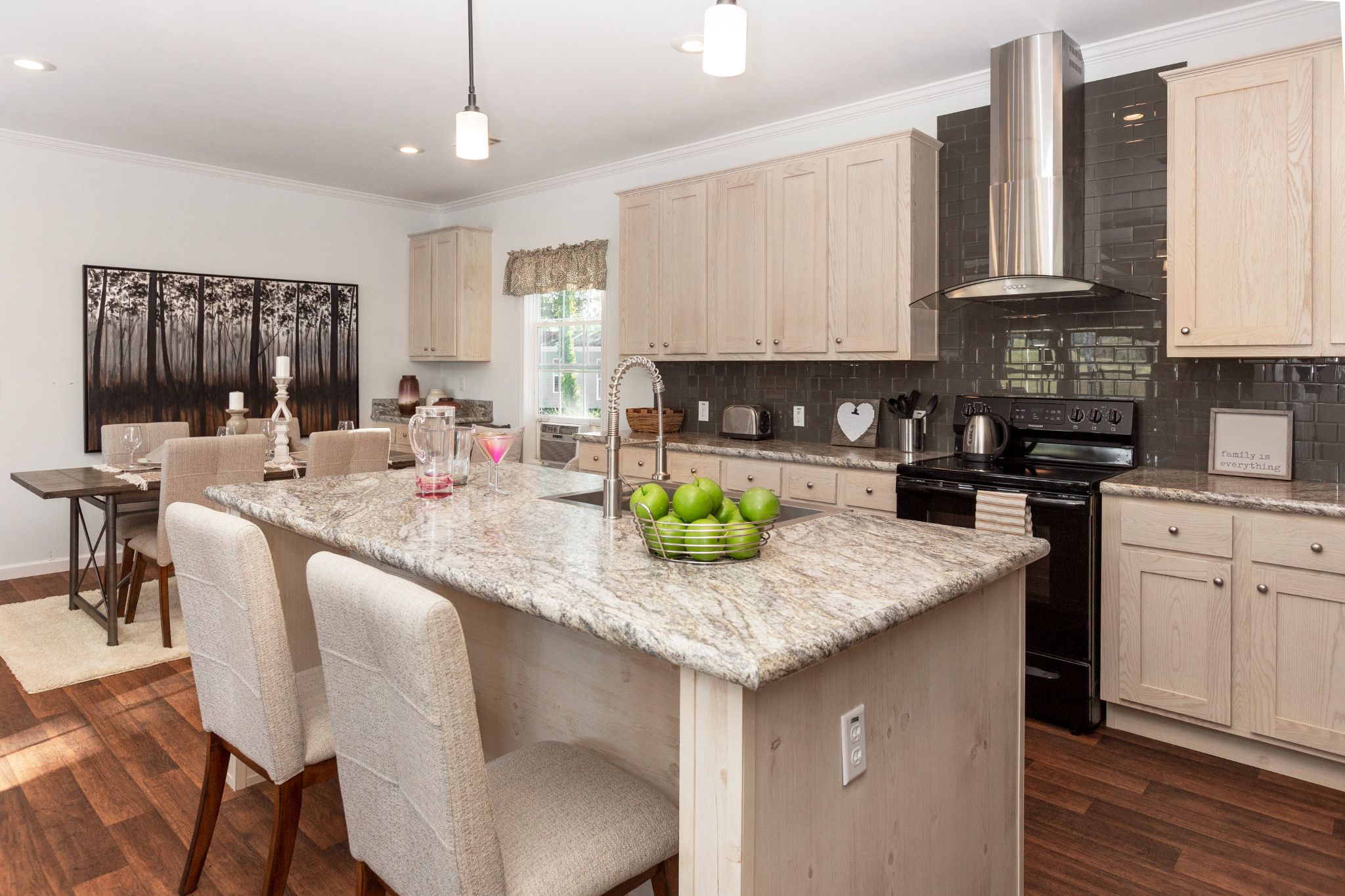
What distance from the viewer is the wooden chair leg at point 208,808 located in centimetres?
192

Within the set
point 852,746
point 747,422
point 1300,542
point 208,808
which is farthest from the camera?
point 747,422

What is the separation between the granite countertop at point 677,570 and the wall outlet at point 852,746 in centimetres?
18

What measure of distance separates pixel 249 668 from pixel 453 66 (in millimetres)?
2964

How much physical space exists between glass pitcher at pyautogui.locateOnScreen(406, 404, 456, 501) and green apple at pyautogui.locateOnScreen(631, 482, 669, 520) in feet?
2.92

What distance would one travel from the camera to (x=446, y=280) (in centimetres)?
622

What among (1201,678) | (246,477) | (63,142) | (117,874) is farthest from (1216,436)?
(63,142)

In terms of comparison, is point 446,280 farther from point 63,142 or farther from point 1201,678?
point 1201,678

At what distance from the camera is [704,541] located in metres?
1.47

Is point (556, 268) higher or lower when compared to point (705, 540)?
higher

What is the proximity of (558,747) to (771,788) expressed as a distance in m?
0.62

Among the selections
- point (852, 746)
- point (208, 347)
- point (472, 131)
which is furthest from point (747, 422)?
point (208, 347)

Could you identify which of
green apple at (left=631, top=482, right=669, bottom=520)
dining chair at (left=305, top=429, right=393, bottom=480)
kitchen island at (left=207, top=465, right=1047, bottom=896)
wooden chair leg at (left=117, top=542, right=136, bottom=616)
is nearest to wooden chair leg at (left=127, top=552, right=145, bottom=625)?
wooden chair leg at (left=117, top=542, right=136, bottom=616)

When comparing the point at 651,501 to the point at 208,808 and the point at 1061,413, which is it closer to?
the point at 208,808

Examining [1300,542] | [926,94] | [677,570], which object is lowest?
[1300,542]
